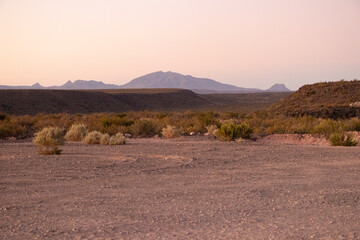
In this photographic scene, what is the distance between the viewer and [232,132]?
20.8 m

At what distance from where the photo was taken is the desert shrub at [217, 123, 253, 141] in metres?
20.7

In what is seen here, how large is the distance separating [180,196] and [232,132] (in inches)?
485

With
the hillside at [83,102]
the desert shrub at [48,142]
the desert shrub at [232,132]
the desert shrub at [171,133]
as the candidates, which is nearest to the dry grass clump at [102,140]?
the desert shrub at [48,142]

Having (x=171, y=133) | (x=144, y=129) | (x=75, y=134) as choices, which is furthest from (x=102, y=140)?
(x=144, y=129)

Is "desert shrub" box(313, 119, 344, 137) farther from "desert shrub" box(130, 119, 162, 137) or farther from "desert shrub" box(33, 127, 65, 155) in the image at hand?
"desert shrub" box(33, 127, 65, 155)

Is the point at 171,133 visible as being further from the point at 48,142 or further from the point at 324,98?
the point at 324,98

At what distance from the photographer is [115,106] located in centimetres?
9388

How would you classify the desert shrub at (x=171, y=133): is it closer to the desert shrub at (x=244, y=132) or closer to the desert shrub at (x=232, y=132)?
the desert shrub at (x=232, y=132)

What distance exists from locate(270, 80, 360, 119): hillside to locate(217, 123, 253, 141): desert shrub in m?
22.2

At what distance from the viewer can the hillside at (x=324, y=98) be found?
1774 inches

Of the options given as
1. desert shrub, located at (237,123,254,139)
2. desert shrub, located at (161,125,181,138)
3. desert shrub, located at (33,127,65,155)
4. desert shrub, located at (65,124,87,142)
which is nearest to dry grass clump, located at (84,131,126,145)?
desert shrub, located at (33,127,65,155)

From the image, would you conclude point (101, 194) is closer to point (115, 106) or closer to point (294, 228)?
point (294, 228)

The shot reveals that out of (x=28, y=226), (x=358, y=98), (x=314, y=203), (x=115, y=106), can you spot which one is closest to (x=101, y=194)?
(x=28, y=226)

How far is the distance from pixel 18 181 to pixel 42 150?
525 cm
